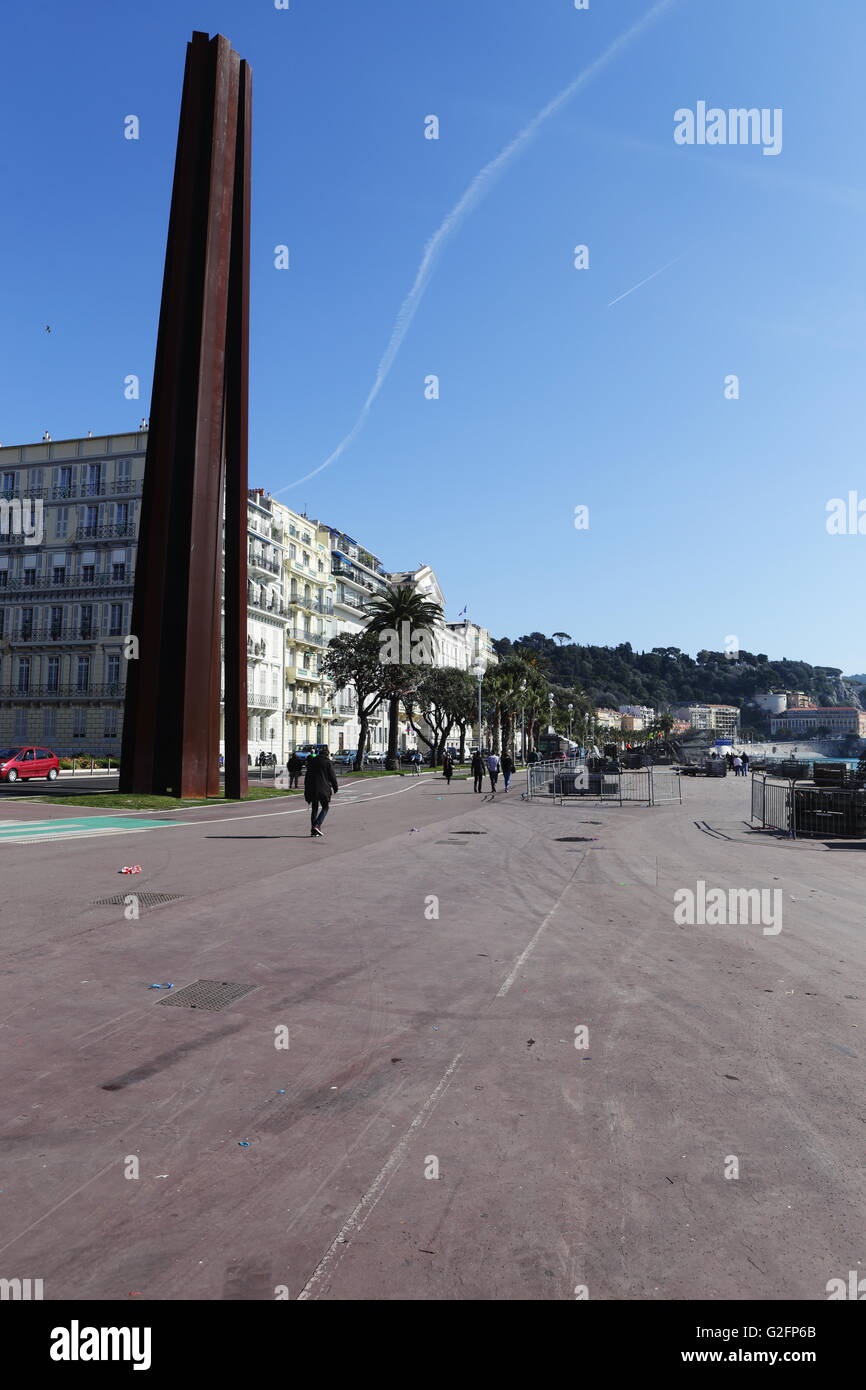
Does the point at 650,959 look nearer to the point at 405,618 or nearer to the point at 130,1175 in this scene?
the point at 130,1175

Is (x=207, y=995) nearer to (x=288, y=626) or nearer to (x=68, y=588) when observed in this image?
(x=68, y=588)

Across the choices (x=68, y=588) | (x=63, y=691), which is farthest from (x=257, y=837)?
(x=68, y=588)

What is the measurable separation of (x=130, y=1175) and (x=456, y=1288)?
1577 millimetres

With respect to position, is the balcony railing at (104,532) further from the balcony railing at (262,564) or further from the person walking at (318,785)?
the person walking at (318,785)

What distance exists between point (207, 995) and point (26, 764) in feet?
121

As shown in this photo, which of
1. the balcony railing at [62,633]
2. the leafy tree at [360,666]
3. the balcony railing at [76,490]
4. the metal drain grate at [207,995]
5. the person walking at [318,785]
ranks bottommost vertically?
the metal drain grate at [207,995]

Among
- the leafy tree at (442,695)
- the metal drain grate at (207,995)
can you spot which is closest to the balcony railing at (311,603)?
the leafy tree at (442,695)

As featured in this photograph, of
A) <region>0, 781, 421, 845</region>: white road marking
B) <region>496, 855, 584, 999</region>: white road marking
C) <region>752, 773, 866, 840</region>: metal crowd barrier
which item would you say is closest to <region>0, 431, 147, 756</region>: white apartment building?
<region>0, 781, 421, 845</region>: white road marking

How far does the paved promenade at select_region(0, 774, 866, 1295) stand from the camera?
305cm

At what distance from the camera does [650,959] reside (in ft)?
25.1

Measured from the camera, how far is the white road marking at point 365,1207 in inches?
114

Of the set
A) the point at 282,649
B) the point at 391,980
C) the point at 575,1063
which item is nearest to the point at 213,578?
the point at 391,980

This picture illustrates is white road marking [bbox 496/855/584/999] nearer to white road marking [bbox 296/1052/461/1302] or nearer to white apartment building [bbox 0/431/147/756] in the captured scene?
white road marking [bbox 296/1052/461/1302]

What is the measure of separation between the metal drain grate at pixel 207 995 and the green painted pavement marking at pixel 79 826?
11152 millimetres
